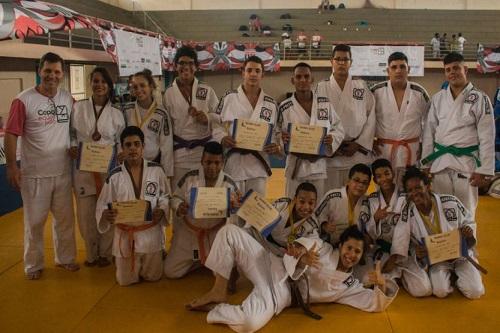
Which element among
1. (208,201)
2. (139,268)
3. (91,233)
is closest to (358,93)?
(208,201)

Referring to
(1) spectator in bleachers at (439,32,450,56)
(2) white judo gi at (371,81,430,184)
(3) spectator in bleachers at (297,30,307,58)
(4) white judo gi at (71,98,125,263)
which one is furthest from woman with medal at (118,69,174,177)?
(1) spectator in bleachers at (439,32,450,56)

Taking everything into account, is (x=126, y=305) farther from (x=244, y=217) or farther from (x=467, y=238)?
(x=467, y=238)

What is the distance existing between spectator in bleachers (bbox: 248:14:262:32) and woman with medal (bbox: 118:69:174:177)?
1600cm

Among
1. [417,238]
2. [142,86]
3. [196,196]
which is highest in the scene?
[142,86]

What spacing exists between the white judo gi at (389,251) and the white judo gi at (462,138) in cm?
58

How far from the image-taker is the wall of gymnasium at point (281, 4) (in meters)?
20.4

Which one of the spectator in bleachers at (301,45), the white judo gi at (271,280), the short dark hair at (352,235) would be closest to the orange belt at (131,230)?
the white judo gi at (271,280)

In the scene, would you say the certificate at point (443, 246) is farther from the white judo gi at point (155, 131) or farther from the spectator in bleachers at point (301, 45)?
the spectator in bleachers at point (301, 45)

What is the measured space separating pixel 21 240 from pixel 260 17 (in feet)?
55.4

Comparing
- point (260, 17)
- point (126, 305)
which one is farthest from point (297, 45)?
point (126, 305)

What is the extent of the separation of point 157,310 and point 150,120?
160 centimetres

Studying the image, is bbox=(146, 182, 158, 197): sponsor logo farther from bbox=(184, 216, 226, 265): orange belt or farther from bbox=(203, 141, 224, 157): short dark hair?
bbox=(203, 141, 224, 157): short dark hair

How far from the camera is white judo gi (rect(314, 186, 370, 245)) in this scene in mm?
3873

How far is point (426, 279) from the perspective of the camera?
364cm
